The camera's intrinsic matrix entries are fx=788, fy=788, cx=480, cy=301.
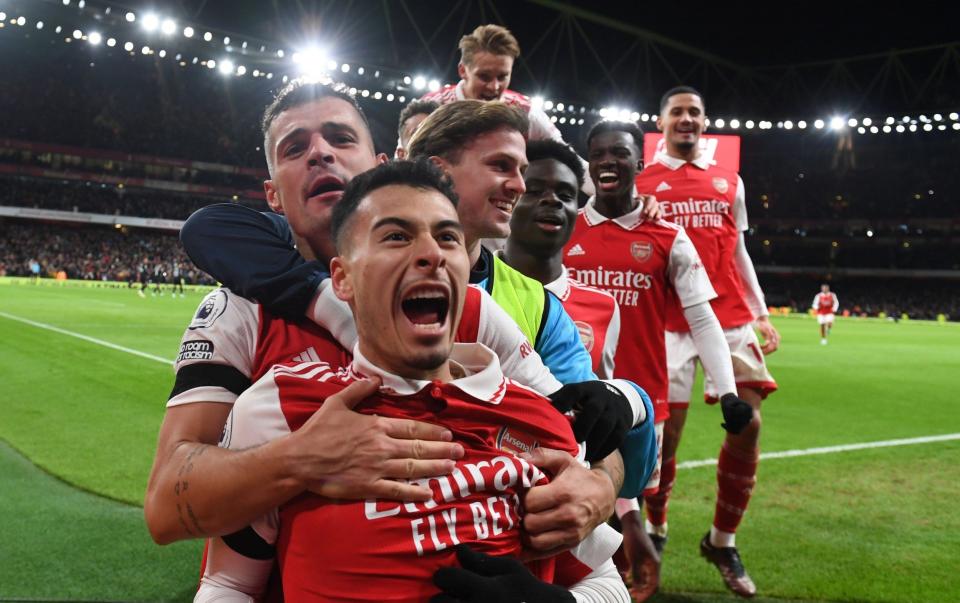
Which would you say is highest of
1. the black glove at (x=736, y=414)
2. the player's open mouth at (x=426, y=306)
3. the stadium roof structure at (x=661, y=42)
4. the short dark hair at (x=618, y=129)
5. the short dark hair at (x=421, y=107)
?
the stadium roof structure at (x=661, y=42)

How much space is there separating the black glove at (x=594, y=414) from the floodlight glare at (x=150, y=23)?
37.1 meters

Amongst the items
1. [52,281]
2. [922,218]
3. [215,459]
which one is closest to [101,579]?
[215,459]

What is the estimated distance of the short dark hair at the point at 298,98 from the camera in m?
2.61

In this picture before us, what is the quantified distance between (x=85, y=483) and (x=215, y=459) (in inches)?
199

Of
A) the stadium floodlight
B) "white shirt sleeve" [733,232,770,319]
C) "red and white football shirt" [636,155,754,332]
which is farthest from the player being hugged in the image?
the stadium floodlight

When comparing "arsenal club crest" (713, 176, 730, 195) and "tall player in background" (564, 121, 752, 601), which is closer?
"tall player in background" (564, 121, 752, 601)

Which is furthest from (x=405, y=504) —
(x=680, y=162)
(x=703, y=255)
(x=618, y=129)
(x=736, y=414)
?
(x=680, y=162)

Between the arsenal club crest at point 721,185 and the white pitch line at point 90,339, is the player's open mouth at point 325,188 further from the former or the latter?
the white pitch line at point 90,339

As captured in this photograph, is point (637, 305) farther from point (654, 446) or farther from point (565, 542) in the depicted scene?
point (565, 542)

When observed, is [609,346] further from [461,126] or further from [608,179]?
[461,126]

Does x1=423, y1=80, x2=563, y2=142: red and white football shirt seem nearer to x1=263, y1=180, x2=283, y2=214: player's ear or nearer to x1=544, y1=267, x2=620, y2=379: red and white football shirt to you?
x1=544, y1=267, x2=620, y2=379: red and white football shirt

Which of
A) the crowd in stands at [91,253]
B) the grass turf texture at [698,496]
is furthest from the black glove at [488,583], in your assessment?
the crowd in stands at [91,253]

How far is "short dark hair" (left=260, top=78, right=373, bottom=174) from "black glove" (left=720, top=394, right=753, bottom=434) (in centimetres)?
260

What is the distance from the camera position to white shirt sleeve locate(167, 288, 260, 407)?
2.10m
